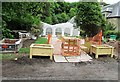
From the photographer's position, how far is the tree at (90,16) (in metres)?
10.7

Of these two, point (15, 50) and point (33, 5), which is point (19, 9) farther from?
point (15, 50)

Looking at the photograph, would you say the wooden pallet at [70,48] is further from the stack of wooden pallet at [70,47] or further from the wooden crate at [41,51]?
the wooden crate at [41,51]

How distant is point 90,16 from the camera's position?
1077 centimetres

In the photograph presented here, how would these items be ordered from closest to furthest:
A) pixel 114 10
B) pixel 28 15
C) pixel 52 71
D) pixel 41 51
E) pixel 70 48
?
pixel 52 71 < pixel 41 51 < pixel 70 48 < pixel 28 15 < pixel 114 10

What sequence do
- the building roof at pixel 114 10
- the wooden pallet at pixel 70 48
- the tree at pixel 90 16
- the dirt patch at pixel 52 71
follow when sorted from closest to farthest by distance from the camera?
the dirt patch at pixel 52 71
the wooden pallet at pixel 70 48
the tree at pixel 90 16
the building roof at pixel 114 10

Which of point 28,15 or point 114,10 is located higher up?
point 114,10

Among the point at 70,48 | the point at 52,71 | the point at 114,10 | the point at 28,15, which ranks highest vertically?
the point at 114,10

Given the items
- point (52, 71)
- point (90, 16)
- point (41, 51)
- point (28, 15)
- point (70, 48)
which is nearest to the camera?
point (52, 71)

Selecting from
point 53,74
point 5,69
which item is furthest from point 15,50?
point 53,74

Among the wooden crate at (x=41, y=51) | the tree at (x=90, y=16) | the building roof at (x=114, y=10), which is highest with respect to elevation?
the building roof at (x=114, y=10)

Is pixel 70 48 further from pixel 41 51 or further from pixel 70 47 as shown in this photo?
pixel 41 51

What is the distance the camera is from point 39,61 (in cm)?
693

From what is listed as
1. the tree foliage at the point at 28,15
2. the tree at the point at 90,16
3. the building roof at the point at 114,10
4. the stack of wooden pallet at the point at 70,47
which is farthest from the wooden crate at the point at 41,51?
the building roof at the point at 114,10

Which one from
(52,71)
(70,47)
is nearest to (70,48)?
(70,47)
